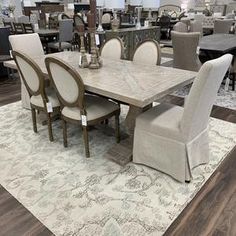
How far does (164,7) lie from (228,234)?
12.6 m

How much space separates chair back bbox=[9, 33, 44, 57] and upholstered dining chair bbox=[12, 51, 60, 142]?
78 centimetres

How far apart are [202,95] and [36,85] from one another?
5.41 ft

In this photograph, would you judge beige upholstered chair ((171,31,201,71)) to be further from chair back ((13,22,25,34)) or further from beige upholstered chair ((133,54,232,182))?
A: chair back ((13,22,25,34))

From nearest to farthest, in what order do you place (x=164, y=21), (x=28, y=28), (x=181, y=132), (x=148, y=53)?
(x=181, y=132), (x=148, y=53), (x=28, y=28), (x=164, y=21)

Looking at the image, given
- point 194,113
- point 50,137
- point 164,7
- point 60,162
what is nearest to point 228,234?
point 194,113

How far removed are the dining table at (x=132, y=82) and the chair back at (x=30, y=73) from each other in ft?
0.32

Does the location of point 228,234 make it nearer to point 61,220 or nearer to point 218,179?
point 218,179

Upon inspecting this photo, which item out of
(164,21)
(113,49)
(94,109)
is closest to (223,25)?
(164,21)

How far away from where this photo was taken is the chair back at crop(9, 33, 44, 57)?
10.8ft

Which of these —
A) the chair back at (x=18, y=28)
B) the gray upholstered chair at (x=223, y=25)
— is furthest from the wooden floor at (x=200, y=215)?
the gray upholstered chair at (x=223, y=25)

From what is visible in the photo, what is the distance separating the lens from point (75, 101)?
2.28m

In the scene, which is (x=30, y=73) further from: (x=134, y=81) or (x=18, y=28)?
(x=18, y=28)

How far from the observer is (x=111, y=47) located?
3412mm

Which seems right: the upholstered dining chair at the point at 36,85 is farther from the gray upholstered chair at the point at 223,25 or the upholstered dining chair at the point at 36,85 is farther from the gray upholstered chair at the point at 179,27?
the gray upholstered chair at the point at 223,25
